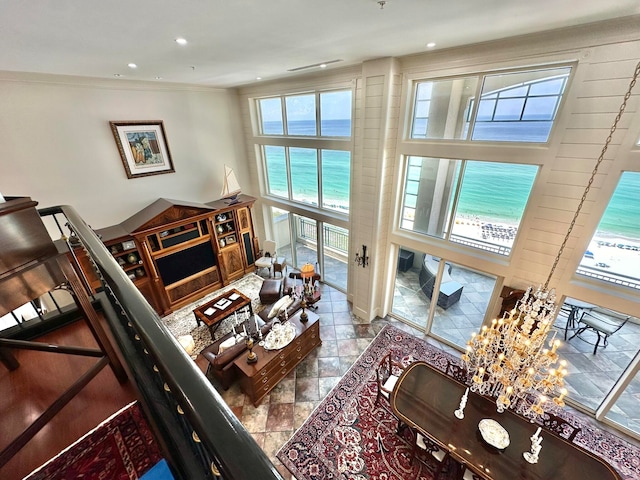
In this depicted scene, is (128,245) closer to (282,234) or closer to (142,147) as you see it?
(142,147)

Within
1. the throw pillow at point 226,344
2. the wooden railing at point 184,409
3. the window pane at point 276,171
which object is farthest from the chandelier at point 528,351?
the window pane at point 276,171

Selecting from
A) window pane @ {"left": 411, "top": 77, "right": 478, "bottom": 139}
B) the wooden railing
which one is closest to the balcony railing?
window pane @ {"left": 411, "top": 77, "right": 478, "bottom": 139}

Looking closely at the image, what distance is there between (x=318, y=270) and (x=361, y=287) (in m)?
1.76

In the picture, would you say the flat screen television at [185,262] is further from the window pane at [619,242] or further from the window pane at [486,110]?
the window pane at [619,242]

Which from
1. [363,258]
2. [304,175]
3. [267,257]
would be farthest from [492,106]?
[267,257]

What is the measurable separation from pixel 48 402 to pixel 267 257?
235 inches

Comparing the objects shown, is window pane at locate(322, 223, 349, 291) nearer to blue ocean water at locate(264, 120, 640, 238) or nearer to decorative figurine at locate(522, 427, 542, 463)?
blue ocean water at locate(264, 120, 640, 238)

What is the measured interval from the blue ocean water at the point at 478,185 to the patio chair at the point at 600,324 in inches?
60.8

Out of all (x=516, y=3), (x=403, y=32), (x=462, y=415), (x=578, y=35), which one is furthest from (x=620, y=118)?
(x=462, y=415)

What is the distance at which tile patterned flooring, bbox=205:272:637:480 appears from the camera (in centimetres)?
374

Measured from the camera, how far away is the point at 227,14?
2.04 meters

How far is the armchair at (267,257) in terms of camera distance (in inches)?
281

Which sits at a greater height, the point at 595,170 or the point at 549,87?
the point at 549,87

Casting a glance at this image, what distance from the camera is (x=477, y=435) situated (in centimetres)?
289
